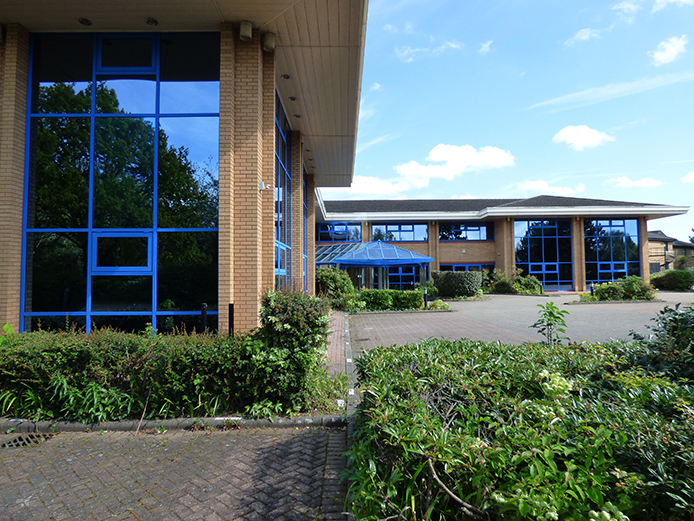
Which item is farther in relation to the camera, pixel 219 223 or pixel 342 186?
pixel 342 186

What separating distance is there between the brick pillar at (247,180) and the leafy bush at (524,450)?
4579 millimetres

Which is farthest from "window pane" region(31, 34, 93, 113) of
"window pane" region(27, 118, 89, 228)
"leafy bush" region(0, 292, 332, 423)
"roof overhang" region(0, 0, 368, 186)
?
"leafy bush" region(0, 292, 332, 423)

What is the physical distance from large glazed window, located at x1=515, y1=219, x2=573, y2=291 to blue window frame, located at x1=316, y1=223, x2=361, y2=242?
1270 cm

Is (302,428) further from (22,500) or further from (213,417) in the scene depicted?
(22,500)

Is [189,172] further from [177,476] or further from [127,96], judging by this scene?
[177,476]

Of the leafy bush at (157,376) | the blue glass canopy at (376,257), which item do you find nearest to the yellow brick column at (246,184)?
the leafy bush at (157,376)

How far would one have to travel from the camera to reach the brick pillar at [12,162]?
22.7 ft

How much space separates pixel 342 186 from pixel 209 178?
12.2 m

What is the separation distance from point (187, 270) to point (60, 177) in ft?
9.57

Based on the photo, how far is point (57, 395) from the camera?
455 centimetres

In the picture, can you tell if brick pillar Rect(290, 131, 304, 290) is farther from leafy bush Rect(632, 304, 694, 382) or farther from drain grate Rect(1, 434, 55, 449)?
leafy bush Rect(632, 304, 694, 382)

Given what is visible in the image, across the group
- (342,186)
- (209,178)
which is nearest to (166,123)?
(209,178)

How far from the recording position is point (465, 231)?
33000 millimetres

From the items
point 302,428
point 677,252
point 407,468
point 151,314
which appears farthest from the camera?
point 677,252
